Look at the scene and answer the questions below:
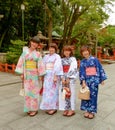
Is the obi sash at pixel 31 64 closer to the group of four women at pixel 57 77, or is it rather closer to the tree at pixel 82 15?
the group of four women at pixel 57 77

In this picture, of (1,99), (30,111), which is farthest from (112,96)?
(1,99)

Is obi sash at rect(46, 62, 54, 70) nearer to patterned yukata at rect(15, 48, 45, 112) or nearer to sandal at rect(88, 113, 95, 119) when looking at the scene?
patterned yukata at rect(15, 48, 45, 112)

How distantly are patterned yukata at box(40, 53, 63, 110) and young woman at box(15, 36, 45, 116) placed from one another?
0.48 ft

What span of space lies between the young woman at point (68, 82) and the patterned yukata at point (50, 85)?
122mm

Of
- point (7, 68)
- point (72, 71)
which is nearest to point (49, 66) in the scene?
point (72, 71)

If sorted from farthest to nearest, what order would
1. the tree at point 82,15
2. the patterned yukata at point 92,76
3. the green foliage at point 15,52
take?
the tree at point 82,15 → the green foliage at point 15,52 → the patterned yukata at point 92,76

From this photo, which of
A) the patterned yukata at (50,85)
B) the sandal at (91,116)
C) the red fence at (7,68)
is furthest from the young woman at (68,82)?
the red fence at (7,68)

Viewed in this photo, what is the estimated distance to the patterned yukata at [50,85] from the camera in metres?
4.23

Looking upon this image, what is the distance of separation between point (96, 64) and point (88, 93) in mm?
574

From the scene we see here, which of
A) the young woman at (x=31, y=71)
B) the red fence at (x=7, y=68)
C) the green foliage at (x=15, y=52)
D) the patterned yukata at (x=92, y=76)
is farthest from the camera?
the green foliage at (x=15, y=52)

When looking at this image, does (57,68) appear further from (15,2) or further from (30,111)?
(15,2)

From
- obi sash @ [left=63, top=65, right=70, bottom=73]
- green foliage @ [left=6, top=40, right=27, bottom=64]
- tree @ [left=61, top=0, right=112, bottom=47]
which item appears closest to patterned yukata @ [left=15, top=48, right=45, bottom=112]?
obi sash @ [left=63, top=65, right=70, bottom=73]

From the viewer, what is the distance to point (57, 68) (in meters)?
4.15

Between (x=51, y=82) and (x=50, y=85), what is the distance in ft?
0.21
